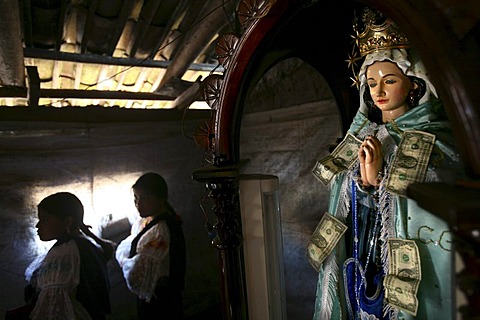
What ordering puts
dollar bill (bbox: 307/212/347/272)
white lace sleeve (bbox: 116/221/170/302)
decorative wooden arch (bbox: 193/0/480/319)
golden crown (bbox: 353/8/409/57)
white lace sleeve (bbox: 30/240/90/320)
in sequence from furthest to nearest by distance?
white lace sleeve (bbox: 116/221/170/302) < white lace sleeve (bbox: 30/240/90/320) < dollar bill (bbox: 307/212/347/272) < golden crown (bbox: 353/8/409/57) < decorative wooden arch (bbox: 193/0/480/319)

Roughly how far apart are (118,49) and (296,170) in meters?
1.31

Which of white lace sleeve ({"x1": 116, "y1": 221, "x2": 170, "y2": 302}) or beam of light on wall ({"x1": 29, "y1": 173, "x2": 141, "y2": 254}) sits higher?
beam of light on wall ({"x1": 29, "y1": 173, "x2": 141, "y2": 254})

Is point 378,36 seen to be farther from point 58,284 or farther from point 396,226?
point 58,284

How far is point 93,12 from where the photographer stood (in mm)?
1713

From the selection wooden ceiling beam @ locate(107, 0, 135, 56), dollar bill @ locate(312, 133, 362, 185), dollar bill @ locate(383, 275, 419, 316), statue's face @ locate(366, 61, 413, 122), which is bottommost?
dollar bill @ locate(383, 275, 419, 316)

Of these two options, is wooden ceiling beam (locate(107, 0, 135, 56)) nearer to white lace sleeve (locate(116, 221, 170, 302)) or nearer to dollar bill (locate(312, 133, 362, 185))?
white lace sleeve (locate(116, 221, 170, 302))

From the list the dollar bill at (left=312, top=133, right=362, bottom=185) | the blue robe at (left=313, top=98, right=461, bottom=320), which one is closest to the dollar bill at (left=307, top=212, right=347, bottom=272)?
the blue robe at (left=313, top=98, right=461, bottom=320)

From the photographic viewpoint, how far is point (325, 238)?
3.40 feet

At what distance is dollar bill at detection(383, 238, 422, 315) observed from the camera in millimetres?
780

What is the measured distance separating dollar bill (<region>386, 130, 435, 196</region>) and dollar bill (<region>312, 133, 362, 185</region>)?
0.60 feet

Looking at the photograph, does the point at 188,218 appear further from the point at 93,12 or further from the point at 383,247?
the point at 383,247

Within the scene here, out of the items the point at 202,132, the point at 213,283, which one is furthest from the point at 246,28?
the point at 213,283

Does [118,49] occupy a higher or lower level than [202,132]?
higher

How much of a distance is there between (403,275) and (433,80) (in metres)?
0.49
